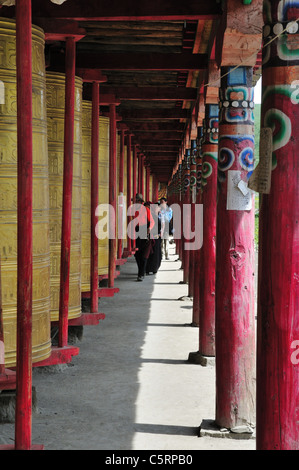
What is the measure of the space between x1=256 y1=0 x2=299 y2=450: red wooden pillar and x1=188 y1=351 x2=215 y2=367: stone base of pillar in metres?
3.57

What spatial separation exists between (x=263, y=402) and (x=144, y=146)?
15648 mm

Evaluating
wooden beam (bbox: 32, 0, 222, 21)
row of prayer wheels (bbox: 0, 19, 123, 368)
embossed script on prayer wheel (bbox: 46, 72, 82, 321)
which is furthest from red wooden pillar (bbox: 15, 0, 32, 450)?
embossed script on prayer wheel (bbox: 46, 72, 82, 321)

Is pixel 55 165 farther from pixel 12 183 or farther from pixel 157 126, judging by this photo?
pixel 157 126

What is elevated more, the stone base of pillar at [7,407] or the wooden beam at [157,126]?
the wooden beam at [157,126]

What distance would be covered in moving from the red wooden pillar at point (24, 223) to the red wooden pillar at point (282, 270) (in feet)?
4.07

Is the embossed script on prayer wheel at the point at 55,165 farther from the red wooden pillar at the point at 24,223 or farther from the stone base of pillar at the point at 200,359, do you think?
the red wooden pillar at the point at 24,223

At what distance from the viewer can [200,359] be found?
6.47 m

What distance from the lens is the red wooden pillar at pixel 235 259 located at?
14.8ft

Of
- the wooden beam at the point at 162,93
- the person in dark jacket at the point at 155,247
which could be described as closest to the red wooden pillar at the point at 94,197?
the wooden beam at the point at 162,93

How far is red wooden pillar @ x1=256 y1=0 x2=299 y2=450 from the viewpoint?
2.74 metres

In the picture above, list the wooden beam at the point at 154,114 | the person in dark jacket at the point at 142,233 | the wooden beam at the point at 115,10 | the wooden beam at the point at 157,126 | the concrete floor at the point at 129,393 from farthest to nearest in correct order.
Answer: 1. the person in dark jacket at the point at 142,233
2. the wooden beam at the point at 157,126
3. the wooden beam at the point at 154,114
4. the wooden beam at the point at 115,10
5. the concrete floor at the point at 129,393

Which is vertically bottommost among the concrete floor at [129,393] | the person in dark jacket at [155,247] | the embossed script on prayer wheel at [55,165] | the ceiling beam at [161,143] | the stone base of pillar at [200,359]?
the concrete floor at [129,393]

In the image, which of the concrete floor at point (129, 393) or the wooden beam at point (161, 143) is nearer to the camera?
the concrete floor at point (129, 393)
